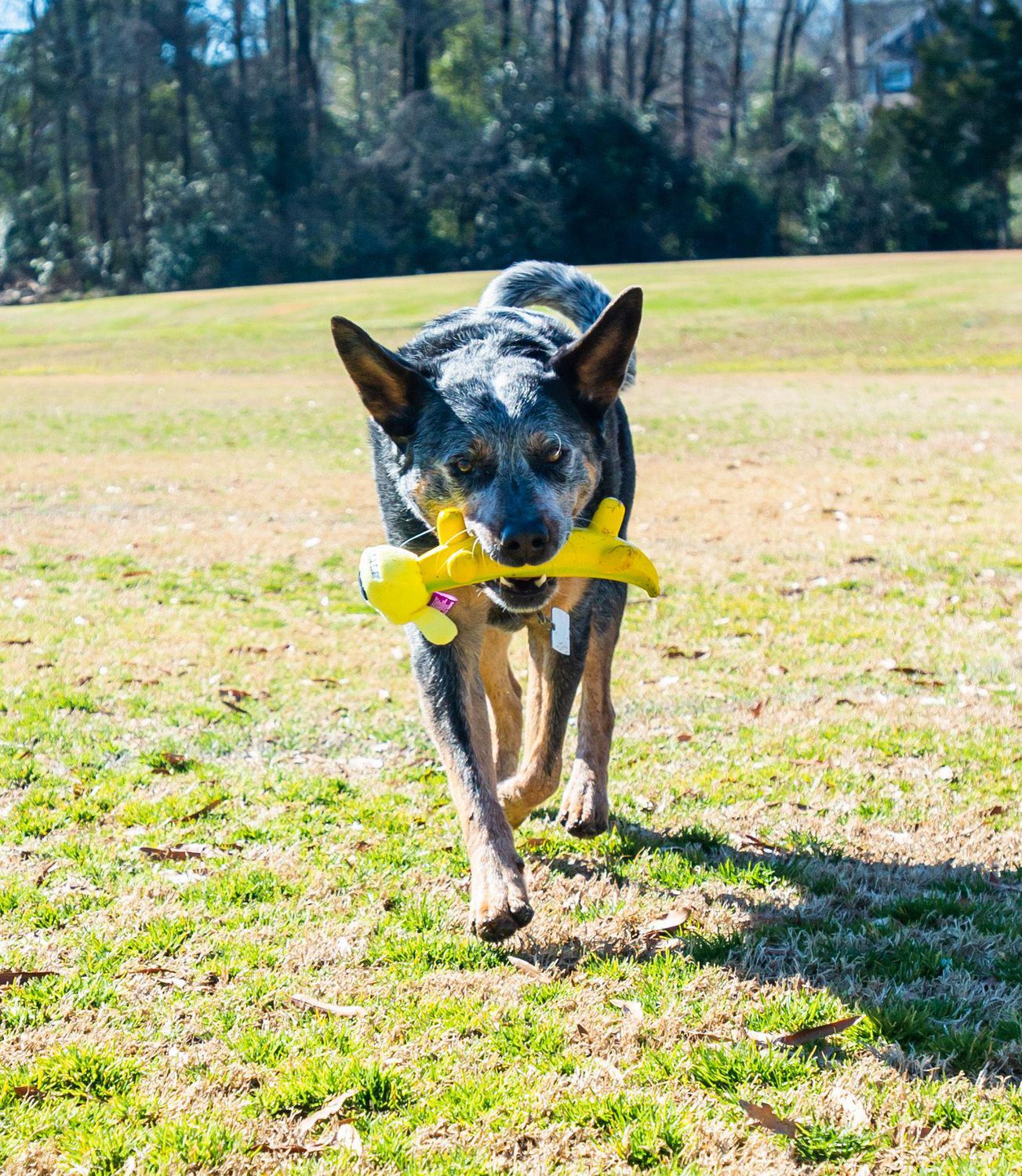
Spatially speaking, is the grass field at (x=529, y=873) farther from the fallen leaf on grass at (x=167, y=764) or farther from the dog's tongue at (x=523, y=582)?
the dog's tongue at (x=523, y=582)

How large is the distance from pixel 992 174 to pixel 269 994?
154 ft

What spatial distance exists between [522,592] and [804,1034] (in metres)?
1.48

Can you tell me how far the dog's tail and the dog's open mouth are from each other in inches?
80.1

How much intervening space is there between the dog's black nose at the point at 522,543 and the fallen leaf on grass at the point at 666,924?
1.13 m

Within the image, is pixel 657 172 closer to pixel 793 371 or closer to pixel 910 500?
pixel 793 371

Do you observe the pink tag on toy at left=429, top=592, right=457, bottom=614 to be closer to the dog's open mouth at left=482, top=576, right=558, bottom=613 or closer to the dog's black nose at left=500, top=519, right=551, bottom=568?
the dog's open mouth at left=482, top=576, right=558, bottom=613

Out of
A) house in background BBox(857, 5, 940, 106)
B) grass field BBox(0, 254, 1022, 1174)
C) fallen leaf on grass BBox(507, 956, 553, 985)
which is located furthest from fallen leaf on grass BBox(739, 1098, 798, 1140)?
house in background BBox(857, 5, 940, 106)

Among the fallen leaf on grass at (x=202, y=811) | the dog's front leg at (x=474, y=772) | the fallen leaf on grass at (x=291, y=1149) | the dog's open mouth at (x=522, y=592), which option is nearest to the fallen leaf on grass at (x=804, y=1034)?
the dog's front leg at (x=474, y=772)

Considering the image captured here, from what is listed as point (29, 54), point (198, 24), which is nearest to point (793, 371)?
point (198, 24)

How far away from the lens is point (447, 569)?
150 inches

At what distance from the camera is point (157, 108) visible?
5075 cm

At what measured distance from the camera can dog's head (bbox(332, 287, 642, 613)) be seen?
393 cm

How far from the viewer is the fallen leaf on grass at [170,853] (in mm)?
4238

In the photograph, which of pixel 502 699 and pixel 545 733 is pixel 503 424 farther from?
pixel 502 699
